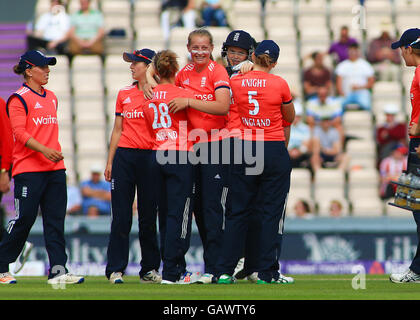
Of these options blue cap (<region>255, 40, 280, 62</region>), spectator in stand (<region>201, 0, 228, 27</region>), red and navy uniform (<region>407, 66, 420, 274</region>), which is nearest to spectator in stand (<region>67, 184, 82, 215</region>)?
spectator in stand (<region>201, 0, 228, 27</region>)

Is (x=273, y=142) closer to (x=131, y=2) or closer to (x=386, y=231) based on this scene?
(x=386, y=231)

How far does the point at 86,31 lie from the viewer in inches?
730

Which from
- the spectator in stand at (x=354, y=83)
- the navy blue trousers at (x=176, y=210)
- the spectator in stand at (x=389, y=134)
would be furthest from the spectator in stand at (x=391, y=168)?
the navy blue trousers at (x=176, y=210)

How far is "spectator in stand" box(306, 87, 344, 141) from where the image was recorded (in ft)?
55.0

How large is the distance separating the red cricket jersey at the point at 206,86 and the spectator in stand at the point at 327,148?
760 centimetres

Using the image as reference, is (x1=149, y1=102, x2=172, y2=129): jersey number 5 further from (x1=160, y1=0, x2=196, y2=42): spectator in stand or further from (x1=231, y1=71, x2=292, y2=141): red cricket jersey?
(x1=160, y1=0, x2=196, y2=42): spectator in stand

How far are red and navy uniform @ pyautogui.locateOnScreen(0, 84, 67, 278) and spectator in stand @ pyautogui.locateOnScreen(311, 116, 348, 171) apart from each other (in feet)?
25.9

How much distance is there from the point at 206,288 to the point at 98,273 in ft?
17.8

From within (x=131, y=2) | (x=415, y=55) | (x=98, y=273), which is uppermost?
(x=131, y=2)

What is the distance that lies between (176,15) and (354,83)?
13.4ft

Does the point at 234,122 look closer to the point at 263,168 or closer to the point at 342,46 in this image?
the point at 263,168

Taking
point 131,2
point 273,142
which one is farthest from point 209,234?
point 131,2

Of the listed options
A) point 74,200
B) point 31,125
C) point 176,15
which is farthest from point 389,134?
point 31,125

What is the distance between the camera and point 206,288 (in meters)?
8.09
